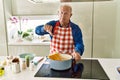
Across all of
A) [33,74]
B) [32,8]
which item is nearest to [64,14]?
[33,74]

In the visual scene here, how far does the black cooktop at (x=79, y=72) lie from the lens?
1.33 m

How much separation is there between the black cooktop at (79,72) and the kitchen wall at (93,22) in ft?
3.42

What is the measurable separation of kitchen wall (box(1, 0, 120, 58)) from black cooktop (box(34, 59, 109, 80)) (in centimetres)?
104

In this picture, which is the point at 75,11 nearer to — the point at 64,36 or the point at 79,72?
the point at 64,36

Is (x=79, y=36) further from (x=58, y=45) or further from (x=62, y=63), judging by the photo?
(x=62, y=63)

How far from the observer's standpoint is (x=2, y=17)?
104 inches

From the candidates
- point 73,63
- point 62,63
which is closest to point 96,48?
point 73,63

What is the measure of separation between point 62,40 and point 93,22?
75 cm

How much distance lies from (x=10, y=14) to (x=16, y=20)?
156 millimetres

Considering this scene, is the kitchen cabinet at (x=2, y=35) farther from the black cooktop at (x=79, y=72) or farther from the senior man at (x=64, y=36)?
the black cooktop at (x=79, y=72)

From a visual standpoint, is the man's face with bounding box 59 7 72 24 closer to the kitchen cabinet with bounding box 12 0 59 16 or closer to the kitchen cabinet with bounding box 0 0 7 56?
the kitchen cabinet with bounding box 12 0 59 16

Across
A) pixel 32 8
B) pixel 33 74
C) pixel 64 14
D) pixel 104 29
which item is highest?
pixel 32 8

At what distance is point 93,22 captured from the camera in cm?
254

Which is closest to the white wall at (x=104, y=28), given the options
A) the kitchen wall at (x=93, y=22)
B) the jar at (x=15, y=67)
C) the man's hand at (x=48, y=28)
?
the kitchen wall at (x=93, y=22)
